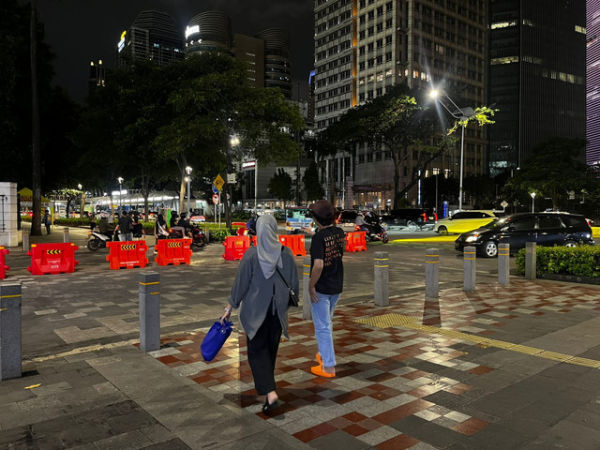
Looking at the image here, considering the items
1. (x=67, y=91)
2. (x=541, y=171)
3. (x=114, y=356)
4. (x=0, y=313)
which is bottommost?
(x=114, y=356)

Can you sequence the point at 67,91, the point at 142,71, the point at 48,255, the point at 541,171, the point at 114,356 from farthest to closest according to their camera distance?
the point at 541,171 < the point at 67,91 < the point at 142,71 < the point at 48,255 < the point at 114,356

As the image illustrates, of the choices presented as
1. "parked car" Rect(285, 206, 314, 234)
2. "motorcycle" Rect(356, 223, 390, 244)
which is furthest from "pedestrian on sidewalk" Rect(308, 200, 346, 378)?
"parked car" Rect(285, 206, 314, 234)

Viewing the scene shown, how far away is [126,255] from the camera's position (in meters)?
15.1

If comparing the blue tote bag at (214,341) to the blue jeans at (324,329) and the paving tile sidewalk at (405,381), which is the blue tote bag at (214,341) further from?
the blue jeans at (324,329)

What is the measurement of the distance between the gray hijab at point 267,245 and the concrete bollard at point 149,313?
254 centimetres

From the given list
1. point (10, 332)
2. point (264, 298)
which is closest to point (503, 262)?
point (264, 298)

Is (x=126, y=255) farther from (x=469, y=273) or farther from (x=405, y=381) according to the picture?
(x=405, y=381)

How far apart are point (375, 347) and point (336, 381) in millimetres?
1383

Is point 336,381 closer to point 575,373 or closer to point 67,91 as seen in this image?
point 575,373

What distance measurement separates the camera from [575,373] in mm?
5230

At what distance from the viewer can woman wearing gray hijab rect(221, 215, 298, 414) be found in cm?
417

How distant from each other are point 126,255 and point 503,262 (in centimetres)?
1135

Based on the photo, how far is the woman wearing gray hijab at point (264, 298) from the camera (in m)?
4.17

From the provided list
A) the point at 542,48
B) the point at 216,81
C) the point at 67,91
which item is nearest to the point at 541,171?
the point at 216,81
